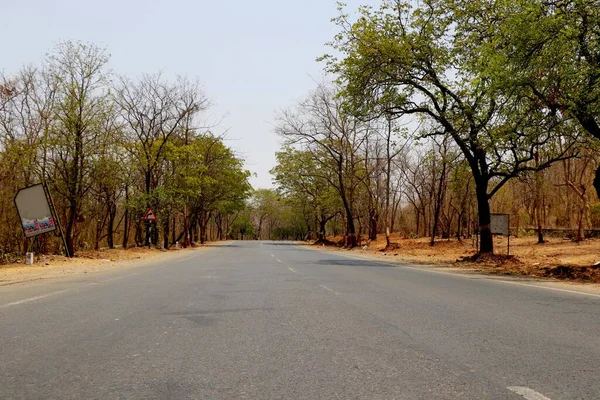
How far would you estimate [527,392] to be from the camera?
177 inches

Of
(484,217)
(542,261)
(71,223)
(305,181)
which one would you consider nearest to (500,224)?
(484,217)

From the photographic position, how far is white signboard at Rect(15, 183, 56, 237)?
2262 centimetres

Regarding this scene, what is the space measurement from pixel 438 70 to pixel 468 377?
66.0ft

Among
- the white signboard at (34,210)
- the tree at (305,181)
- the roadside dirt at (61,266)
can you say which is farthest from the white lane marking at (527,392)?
the tree at (305,181)

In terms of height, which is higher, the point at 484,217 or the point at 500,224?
the point at 484,217

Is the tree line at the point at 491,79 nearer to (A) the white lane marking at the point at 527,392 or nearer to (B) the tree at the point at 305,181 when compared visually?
(A) the white lane marking at the point at 527,392

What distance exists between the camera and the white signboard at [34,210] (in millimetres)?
22625

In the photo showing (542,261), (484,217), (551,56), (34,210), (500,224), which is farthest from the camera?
(484,217)

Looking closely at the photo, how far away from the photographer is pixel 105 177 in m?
27.8

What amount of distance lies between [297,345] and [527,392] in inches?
105

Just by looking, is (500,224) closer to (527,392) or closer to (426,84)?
(426,84)

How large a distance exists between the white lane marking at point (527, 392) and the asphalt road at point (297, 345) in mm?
21

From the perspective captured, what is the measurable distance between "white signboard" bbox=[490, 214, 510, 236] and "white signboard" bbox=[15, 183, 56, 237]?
19520 millimetres

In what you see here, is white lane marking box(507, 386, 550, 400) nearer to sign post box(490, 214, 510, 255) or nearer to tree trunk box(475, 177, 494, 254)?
sign post box(490, 214, 510, 255)
